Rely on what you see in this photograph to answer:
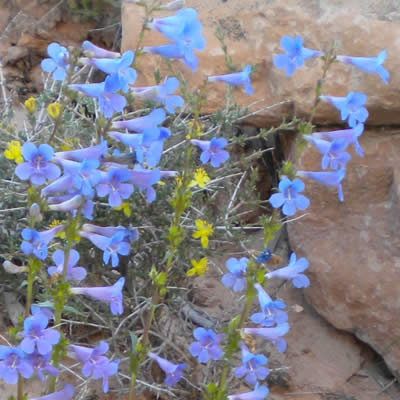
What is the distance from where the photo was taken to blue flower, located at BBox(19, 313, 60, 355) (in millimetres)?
1727

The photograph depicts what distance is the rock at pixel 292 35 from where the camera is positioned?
334 cm

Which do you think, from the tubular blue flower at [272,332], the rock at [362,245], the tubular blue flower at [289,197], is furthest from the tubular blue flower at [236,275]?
the rock at [362,245]

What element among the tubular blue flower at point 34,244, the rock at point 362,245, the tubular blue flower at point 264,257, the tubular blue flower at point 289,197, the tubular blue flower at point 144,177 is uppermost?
the tubular blue flower at point 144,177

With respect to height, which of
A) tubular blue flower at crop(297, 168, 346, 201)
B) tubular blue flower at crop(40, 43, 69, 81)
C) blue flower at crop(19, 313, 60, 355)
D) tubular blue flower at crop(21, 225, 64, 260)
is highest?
tubular blue flower at crop(40, 43, 69, 81)

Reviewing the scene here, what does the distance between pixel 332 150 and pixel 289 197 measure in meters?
0.20

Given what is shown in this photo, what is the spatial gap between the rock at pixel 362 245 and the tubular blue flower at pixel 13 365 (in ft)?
6.96

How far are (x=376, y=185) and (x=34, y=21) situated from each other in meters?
3.53

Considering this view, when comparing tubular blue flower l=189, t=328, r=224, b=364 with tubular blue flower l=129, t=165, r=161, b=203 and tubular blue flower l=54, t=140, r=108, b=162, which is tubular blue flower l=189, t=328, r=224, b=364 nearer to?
tubular blue flower l=129, t=165, r=161, b=203

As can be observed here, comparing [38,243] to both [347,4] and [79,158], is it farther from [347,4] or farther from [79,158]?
[347,4]

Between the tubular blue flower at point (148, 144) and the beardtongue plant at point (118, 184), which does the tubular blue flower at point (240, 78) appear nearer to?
the beardtongue plant at point (118, 184)

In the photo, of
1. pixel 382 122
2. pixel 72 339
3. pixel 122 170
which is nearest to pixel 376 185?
pixel 382 122

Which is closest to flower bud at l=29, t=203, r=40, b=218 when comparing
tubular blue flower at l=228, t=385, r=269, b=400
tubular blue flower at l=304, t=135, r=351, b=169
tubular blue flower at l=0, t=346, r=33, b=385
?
tubular blue flower at l=0, t=346, r=33, b=385

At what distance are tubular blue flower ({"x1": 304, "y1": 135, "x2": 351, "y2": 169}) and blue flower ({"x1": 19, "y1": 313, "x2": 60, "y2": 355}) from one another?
91 centimetres

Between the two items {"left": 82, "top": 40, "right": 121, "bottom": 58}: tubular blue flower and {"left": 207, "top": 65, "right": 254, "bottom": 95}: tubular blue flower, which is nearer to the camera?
{"left": 82, "top": 40, "right": 121, "bottom": 58}: tubular blue flower
